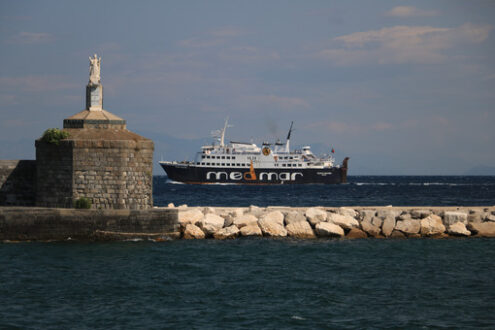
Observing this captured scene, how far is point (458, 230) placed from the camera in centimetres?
2233

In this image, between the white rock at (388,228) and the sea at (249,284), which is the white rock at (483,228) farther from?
the white rock at (388,228)

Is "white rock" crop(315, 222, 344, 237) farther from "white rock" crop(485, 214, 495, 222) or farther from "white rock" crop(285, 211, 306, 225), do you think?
"white rock" crop(485, 214, 495, 222)

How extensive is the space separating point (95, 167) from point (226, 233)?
500 cm

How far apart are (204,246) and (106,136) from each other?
16.2 feet

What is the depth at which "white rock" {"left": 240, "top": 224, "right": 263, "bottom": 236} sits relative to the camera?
22.2m

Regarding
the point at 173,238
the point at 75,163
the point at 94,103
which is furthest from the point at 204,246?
the point at 94,103

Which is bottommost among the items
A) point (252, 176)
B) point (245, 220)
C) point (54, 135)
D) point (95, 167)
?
point (245, 220)

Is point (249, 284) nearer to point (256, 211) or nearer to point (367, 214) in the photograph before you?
point (256, 211)

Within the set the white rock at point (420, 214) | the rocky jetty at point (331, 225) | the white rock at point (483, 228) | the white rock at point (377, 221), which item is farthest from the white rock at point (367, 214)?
the white rock at point (483, 228)

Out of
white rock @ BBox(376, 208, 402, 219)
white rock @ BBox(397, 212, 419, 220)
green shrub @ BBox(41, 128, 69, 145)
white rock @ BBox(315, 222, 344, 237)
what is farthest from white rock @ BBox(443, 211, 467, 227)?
green shrub @ BBox(41, 128, 69, 145)

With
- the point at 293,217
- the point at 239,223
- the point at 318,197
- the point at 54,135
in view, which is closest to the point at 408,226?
the point at 293,217

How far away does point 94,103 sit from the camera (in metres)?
22.2

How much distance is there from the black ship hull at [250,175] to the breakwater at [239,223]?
6980 centimetres

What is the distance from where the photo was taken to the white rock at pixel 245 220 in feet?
73.6
